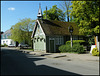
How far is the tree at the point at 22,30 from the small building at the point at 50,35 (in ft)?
24.9

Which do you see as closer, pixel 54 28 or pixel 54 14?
pixel 54 28

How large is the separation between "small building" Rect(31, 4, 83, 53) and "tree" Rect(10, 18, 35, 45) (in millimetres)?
7597

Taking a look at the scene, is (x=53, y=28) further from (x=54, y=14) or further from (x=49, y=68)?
(x=54, y=14)

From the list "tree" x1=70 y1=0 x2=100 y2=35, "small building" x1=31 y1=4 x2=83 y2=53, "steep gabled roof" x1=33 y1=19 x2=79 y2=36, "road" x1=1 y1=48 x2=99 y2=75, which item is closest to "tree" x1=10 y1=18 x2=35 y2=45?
"small building" x1=31 y1=4 x2=83 y2=53

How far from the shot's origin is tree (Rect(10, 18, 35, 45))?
33.0 metres

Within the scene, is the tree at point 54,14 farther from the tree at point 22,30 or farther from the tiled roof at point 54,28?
the tiled roof at point 54,28

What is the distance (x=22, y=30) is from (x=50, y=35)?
1308 cm

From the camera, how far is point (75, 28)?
2745 centimetres

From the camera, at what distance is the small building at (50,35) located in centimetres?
2314

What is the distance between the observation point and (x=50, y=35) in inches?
913

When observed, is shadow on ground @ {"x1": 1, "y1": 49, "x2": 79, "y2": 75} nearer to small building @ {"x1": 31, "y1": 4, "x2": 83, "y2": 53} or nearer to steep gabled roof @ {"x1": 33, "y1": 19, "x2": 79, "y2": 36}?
small building @ {"x1": 31, "y1": 4, "x2": 83, "y2": 53}

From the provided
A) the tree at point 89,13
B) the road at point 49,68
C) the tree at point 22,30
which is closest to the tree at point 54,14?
the tree at point 22,30

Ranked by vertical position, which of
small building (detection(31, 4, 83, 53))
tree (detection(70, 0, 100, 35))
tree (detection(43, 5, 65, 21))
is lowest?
small building (detection(31, 4, 83, 53))

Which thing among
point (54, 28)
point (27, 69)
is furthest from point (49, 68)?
point (54, 28)
